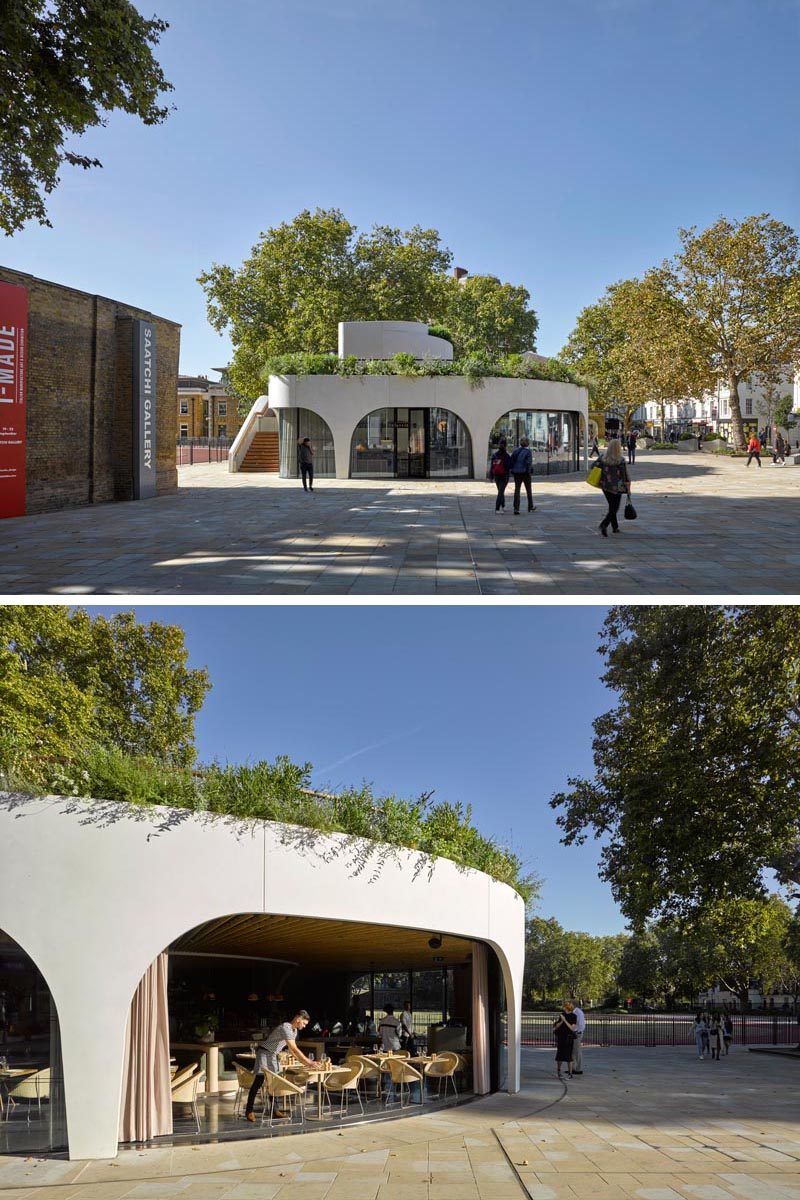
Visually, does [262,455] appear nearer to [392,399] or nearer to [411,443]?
[392,399]

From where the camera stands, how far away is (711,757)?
17406 millimetres

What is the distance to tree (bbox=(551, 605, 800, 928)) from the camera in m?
16.9

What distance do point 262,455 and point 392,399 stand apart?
9.03 metres

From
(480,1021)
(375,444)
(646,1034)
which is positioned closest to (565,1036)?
(480,1021)

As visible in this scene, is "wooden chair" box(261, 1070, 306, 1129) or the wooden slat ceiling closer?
"wooden chair" box(261, 1070, 306, 1129)

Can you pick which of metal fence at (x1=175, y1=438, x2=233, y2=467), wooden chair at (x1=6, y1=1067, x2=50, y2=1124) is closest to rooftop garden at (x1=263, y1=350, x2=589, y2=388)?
metal fence at (x1=175, y1=438, x2=233, y2=467)

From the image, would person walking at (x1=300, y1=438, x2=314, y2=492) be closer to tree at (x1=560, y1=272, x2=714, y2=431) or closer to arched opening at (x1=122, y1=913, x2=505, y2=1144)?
arched opening at (x1=122, y1=913, x2=505, y2=1144)

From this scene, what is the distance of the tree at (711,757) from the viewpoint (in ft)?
55.3

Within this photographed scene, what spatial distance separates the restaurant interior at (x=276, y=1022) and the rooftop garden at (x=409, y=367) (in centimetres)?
2279

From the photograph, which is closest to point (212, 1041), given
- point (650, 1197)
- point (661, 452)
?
point (650, 1197)

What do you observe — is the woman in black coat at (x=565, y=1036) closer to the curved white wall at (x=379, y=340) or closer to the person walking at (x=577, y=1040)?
the person walking at (x=577, y=1040)

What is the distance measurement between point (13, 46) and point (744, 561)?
14.8m

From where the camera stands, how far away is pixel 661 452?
2382 inches

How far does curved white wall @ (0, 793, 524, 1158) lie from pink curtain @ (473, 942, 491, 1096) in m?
3.62
